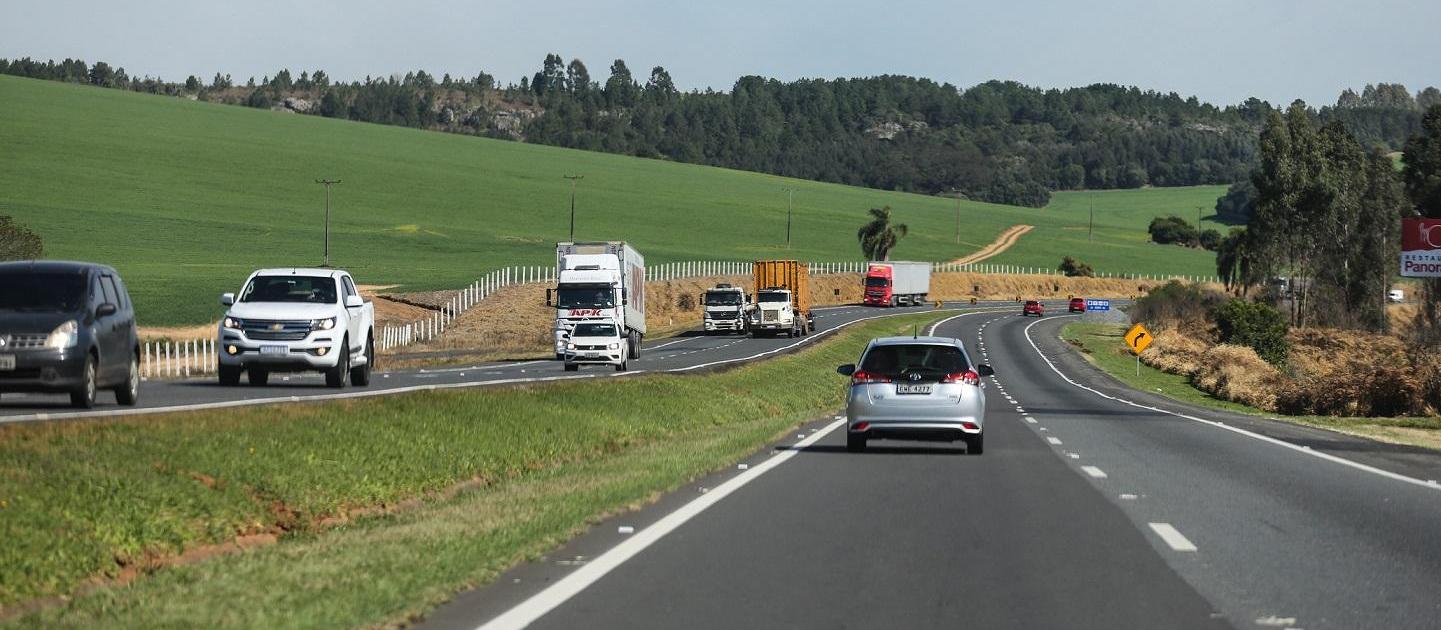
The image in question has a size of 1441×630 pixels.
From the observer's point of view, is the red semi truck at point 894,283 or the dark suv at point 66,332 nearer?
the dark suv at point 66,332

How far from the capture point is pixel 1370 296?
11819 centimetres

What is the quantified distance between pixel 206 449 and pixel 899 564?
25.5ft

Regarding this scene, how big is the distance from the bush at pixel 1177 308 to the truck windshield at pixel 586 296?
6130cm

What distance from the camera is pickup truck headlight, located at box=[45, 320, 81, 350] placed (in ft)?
70.6

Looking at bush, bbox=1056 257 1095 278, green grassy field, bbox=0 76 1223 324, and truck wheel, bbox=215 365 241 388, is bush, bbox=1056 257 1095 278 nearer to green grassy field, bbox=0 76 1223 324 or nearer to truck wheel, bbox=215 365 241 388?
green grassy field, bbox=0 76 1223 324

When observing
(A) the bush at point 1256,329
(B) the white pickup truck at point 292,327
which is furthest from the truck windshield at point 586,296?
(A) the bush at point 1256,329

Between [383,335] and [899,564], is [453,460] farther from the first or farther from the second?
[383,335]

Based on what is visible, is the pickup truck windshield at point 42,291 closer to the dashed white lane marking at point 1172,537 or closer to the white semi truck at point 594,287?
the dashed white lane marking at point 1172,537

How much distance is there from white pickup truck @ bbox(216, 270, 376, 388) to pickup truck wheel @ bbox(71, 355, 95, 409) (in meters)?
8.29

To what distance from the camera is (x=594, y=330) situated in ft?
181

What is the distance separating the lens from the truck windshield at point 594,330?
54.8 metres

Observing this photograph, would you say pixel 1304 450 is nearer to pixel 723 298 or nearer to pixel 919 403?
pixel 919 403

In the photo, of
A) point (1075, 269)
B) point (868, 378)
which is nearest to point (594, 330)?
point (868, 378)

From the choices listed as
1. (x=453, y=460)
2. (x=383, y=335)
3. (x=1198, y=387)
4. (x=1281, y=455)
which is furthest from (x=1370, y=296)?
(x=453, y=460)
